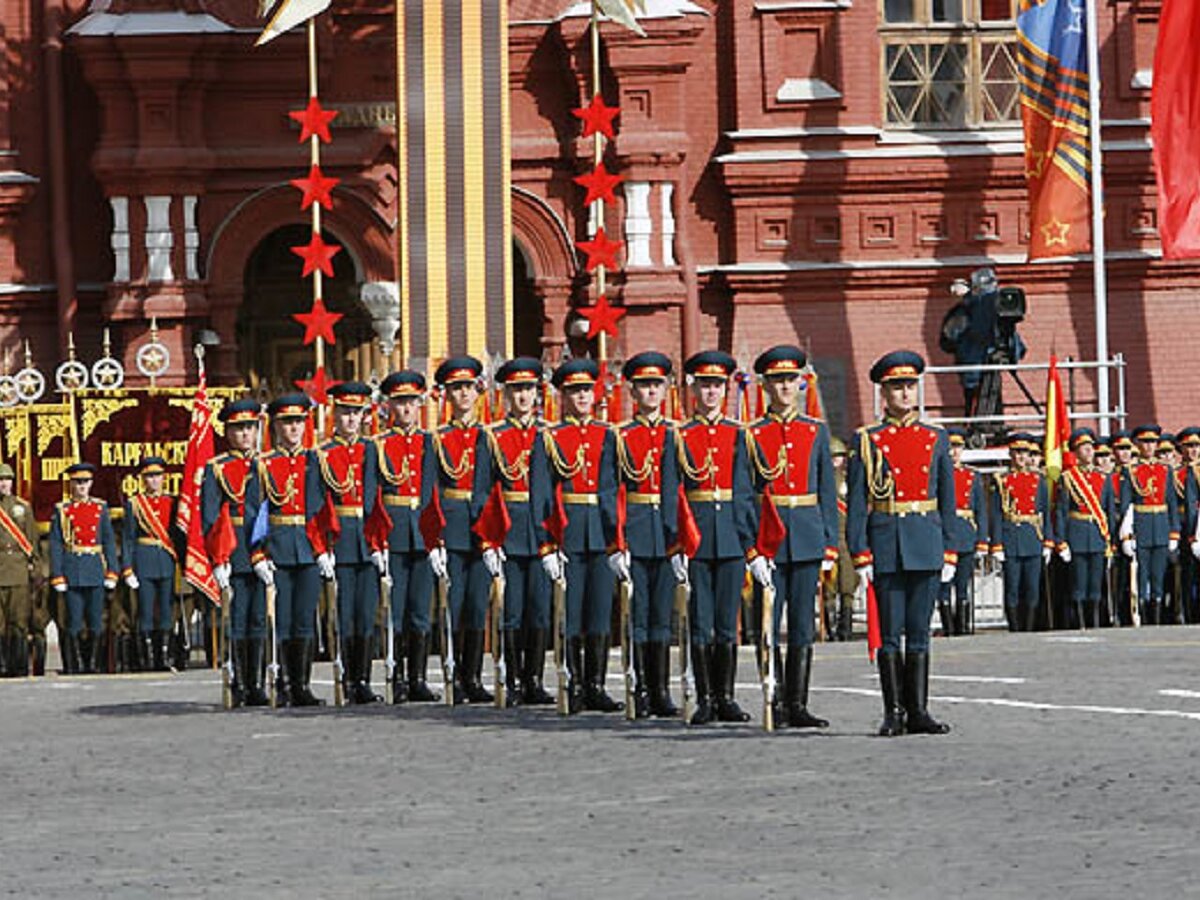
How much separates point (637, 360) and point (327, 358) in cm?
1497

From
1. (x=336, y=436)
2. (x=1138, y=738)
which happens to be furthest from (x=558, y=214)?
(x=1138, y=738)

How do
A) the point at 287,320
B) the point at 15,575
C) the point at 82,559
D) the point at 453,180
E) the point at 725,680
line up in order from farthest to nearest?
the point at 287,320, the point at 453,180, the point at 15,575, the point at 82,559, the point at 725,680

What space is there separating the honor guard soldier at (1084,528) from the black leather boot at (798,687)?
34.7 feet

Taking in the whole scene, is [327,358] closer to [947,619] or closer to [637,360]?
[947,619]

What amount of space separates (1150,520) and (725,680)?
10483mm

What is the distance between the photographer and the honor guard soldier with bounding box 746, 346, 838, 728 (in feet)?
45.1

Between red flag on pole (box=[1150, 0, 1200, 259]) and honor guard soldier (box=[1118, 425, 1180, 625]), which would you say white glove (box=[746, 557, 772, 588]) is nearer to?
honor guard soldier (box=[1118, 425, 1180, 625])

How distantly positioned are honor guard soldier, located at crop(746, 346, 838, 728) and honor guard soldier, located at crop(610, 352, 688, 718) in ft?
1.96

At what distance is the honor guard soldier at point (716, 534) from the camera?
13992 millimetres

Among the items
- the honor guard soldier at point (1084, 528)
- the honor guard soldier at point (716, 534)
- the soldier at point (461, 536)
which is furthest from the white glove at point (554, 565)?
the honor guard soldier at point (1084, 528)

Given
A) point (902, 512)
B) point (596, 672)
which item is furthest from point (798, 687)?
point (596, 672)

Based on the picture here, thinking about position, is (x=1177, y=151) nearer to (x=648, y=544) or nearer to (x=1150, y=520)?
(x=1150, y=520)

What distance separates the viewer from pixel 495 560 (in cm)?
1562

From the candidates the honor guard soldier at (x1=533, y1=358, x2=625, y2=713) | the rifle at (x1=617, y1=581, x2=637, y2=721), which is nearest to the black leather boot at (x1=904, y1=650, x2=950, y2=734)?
the rifle at (x1=617, y1=581, x2=637, y2=721)
